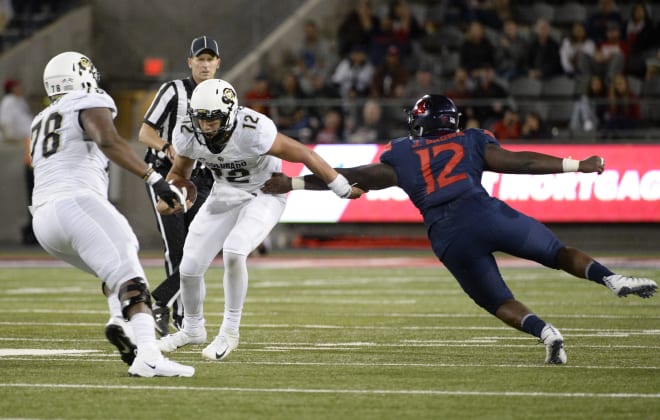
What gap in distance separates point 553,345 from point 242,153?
1.96 metres

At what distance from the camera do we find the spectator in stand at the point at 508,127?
704 inches

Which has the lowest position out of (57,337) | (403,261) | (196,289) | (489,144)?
(403,261)

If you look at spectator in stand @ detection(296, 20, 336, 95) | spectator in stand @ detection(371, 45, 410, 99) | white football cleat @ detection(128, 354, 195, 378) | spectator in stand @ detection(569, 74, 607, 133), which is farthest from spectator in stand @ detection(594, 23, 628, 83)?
white football cleat @ detection(128, 354, 195, 378)

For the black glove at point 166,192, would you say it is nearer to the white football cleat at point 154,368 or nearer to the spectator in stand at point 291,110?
the white football cleat at point 154,368

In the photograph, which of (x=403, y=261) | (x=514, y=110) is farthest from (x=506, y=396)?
(x=514, y=110)

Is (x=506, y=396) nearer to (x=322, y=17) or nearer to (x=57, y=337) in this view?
(x=57, y=337)

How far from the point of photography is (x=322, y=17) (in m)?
21.4

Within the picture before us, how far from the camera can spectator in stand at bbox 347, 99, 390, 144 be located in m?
18.3

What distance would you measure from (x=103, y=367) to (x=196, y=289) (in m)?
0.87

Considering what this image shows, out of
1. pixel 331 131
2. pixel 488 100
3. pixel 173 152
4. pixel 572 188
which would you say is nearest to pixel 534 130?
pixel 488 100

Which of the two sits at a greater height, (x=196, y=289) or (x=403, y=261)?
(x=196, y=289)

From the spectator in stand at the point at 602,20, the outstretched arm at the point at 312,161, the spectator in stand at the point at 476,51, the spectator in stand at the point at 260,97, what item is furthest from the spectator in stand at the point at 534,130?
the outstretched arm at the point at 312,161

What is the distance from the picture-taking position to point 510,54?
19.0m

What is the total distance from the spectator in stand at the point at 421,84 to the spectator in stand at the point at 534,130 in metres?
1.52
